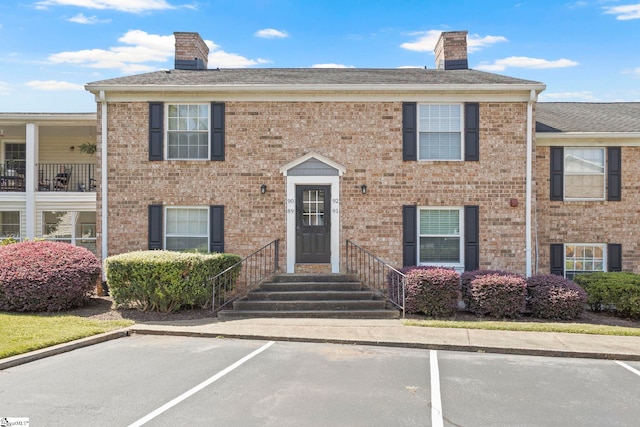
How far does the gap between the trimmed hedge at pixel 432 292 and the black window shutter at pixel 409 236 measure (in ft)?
5.21

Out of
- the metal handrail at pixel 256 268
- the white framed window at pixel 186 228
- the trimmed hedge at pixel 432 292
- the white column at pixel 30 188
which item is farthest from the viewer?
the white column at pixel 30 188

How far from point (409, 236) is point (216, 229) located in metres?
4.64

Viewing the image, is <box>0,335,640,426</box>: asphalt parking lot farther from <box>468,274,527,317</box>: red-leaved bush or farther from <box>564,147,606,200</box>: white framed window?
<box>564,147,606,200</box>: white framed window

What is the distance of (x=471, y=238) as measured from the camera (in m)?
12.9

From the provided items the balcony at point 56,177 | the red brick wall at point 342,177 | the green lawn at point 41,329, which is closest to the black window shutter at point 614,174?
the red brick wall at point 342,177

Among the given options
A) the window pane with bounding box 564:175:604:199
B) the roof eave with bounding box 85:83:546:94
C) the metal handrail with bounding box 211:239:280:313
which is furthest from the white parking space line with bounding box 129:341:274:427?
the window pane with bounding box 564:175:604:199

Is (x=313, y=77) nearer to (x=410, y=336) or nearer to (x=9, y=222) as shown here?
(x=410, y=336)

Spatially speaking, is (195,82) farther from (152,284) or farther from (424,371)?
(424,371)

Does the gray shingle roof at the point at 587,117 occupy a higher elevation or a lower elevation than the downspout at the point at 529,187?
higher

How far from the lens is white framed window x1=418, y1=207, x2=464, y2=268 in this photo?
13.0m

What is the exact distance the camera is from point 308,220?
13.1 m

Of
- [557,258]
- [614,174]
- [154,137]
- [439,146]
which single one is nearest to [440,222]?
[439,146]

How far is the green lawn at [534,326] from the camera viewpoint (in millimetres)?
9997

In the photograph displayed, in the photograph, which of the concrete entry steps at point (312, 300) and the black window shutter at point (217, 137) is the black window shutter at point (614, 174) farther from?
the black window shutter at point (217, 137)
